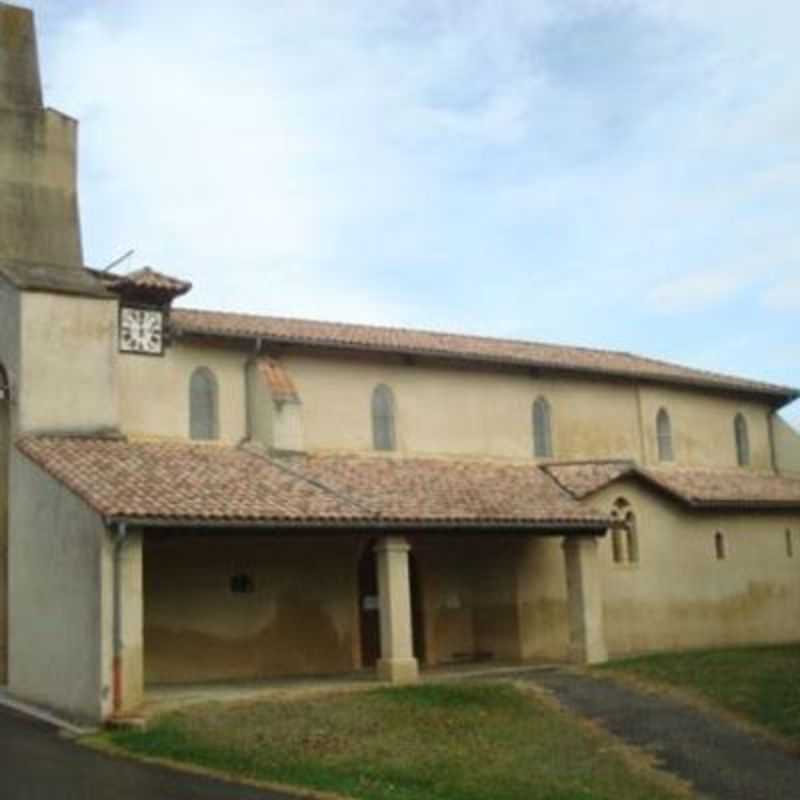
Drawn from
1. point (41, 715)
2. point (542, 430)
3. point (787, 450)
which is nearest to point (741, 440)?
point (787, 450)

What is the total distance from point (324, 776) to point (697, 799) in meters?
4.25

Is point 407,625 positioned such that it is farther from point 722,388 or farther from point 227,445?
point 722,388

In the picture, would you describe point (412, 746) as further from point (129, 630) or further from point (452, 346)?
point (452, 346)

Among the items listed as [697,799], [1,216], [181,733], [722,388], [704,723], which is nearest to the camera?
[697,799]

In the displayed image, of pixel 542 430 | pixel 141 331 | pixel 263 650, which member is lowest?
pixel 263 650

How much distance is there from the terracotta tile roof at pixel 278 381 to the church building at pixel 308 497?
84 millimetres

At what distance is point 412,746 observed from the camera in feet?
54.2

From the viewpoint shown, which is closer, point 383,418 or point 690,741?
point 690,741

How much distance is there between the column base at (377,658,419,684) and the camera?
22203 mm

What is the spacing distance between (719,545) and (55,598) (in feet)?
54.7

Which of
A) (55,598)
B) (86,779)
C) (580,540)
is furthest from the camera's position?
(580,540)

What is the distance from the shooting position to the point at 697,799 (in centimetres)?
1402

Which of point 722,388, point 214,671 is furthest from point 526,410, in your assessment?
point 214,671

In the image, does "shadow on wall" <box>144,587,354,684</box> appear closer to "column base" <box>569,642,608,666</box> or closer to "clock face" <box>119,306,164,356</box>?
"column base" <box>569,642,608,666</box>
